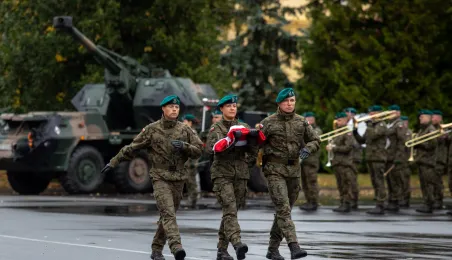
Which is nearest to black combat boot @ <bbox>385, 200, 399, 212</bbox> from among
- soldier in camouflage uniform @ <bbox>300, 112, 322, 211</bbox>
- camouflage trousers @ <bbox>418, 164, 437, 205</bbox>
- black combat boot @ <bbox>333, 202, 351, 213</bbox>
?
camouflage trousers @ <bbox>418, 164, 437, 205</bbox>

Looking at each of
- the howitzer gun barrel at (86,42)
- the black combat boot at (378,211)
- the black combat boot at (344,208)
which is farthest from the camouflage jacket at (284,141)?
the howitzer gun barrel at (86,42)

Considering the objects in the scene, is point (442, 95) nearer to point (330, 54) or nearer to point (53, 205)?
point (330, 54)

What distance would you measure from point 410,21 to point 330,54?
3.33 m

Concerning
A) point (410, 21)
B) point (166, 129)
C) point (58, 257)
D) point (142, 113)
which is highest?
point (410, 21)

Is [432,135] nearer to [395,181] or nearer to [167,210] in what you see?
[395,181]

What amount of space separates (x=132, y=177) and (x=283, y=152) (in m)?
16.2

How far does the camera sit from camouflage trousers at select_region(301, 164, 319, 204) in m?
25.8

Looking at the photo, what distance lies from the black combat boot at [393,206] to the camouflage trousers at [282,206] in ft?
34.5

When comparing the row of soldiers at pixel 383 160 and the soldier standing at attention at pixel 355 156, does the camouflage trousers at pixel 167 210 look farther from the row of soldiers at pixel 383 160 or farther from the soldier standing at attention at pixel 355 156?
the soldier standing at attention at pixel 355 156

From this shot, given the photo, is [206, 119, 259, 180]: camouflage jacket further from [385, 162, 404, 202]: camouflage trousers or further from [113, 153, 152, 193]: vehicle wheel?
[113, 153, 152, 193]: vehicle wheel

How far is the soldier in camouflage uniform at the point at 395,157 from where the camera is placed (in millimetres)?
26062

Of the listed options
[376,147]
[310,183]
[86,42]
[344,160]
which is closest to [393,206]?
[376,147]

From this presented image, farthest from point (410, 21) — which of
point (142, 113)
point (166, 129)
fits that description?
point (166, 129)

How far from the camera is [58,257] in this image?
607 inches
